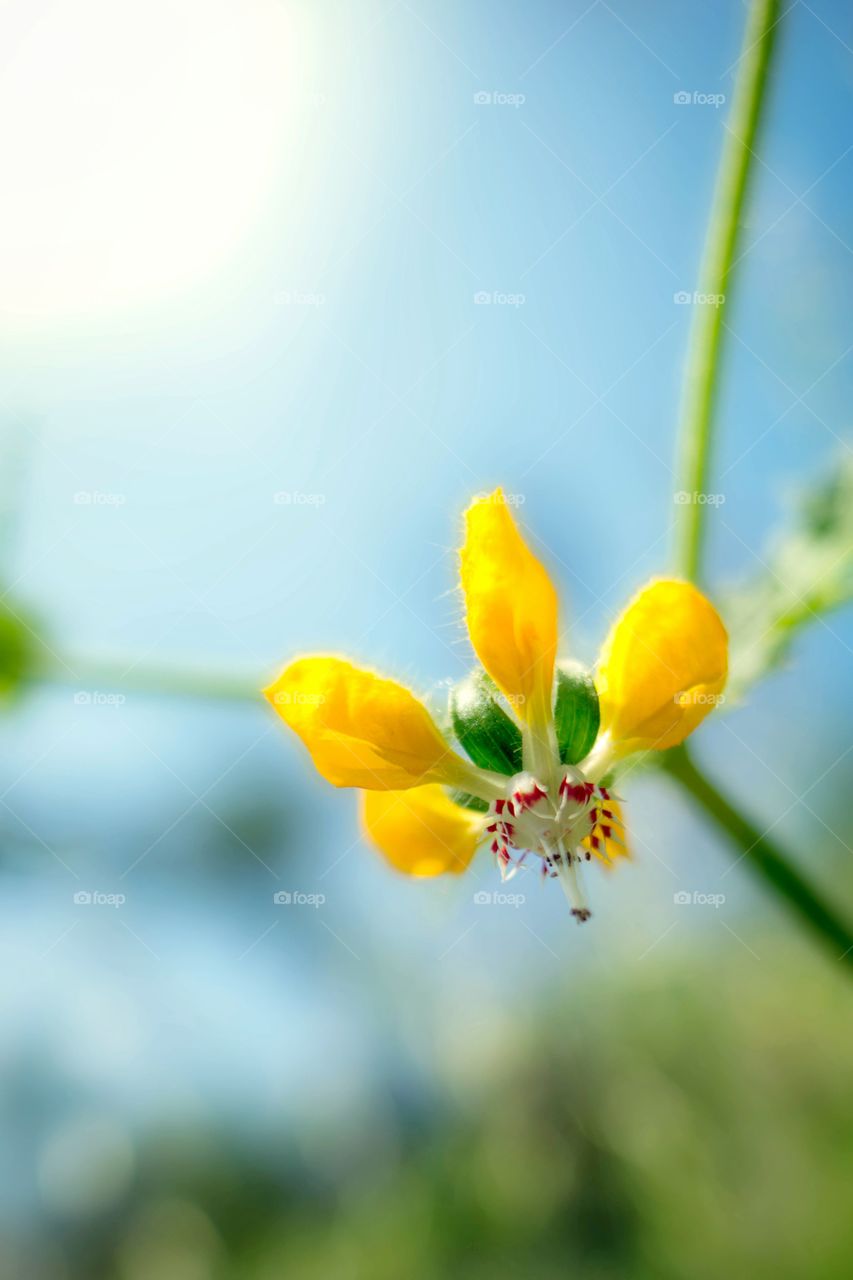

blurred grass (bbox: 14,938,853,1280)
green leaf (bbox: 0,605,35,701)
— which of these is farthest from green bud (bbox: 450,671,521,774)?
blurred grass (bbox: 14,938,853,1280)

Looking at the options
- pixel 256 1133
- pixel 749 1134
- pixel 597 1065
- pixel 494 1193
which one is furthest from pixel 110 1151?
pixel 749 1134

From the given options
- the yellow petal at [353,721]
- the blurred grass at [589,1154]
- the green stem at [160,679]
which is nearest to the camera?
the yellow petal at [353,721]

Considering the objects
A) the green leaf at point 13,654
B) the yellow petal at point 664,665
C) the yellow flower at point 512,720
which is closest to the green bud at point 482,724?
the yellow flower at point 512,720

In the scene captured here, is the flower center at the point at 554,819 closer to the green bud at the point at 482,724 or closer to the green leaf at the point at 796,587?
the green bud at the point at 482,724

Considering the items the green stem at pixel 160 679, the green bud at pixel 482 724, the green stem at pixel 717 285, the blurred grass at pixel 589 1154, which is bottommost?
the blurred grass at pixel 589 1154

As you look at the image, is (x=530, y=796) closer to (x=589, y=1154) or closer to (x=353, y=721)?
(x=353, y=721)

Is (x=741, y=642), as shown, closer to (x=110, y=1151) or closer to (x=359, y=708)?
(x=359, y=708)

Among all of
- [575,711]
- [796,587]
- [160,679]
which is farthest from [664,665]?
[160,679]
